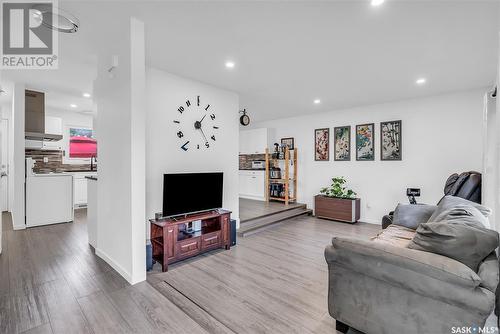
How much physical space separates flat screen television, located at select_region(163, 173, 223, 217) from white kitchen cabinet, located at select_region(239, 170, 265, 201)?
3424mm

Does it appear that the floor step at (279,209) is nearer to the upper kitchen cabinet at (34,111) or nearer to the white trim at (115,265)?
the white trim at (115,265)

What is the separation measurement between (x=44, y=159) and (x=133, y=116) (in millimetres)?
4976

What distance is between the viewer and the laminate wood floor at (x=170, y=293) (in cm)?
185

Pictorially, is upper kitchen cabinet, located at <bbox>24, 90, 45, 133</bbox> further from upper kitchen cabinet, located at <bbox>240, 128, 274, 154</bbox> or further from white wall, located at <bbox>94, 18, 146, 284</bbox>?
upper kitchen cabinet, located at <bbox>240, 128, 274, 154</bbox>

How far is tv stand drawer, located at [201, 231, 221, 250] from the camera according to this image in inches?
127

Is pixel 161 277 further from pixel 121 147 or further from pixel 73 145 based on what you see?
pixel 73 145

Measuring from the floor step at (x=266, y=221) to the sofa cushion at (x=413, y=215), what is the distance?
2231mm

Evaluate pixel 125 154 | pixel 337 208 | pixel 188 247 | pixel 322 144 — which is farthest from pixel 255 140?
pixel 125 154

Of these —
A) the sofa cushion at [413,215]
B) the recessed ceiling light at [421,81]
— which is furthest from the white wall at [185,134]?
the recessed ceiling light at [421,81]

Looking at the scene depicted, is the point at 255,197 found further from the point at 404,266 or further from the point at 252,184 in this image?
the point at 404,266

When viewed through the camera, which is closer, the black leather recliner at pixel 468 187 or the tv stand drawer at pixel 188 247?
the tv stand drawer at pixel 188 247

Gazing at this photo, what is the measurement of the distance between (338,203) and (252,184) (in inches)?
108

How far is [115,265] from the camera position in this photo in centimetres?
275

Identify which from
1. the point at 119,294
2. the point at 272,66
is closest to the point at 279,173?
the point at 272,66
